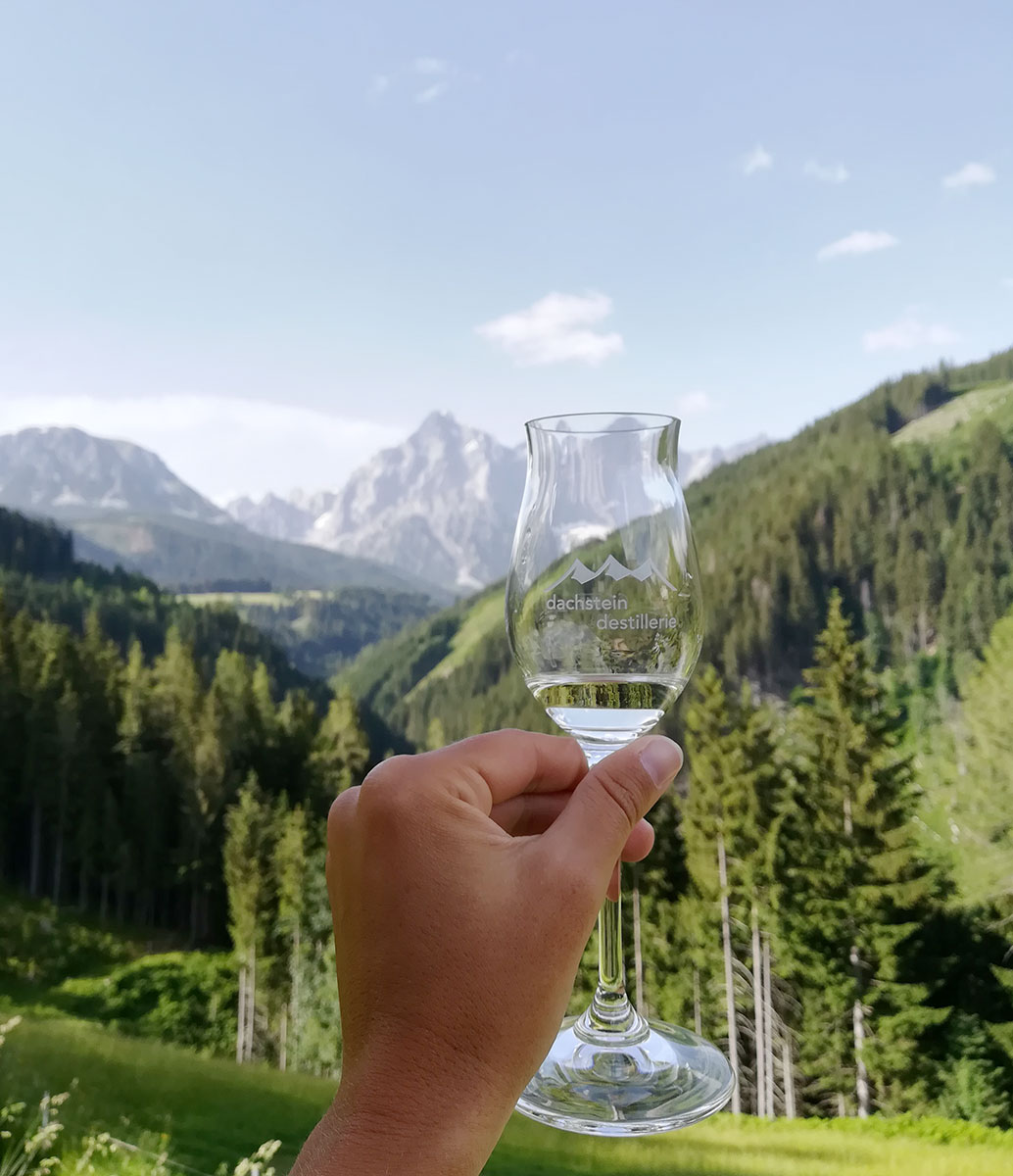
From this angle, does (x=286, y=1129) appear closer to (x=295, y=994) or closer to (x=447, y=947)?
(x=295, y=994)

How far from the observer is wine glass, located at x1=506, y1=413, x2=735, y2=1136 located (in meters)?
0.68

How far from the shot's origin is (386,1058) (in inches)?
19.0

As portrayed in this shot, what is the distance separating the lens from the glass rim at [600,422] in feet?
2.36

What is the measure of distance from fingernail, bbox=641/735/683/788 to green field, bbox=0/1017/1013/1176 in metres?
1.97

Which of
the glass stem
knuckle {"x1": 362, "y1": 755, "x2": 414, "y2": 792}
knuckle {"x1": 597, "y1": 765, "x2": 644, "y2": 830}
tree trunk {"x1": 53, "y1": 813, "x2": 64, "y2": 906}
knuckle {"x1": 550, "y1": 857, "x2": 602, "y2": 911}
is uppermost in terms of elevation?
knuckle {"x1": 362, "y1": 755, "x2": 414, "y2": 792}

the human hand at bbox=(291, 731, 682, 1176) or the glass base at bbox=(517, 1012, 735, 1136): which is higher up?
the human hand at bbox=(291, 731, 682, 1176)

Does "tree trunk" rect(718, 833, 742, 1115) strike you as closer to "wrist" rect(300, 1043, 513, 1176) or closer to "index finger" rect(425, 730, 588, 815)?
"index finger" rect(425, 730, 588, 815)

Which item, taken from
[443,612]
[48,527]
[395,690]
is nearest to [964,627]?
[395,690]

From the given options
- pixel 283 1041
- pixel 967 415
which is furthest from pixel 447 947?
pixel 967 415

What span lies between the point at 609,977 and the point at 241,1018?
5031mm

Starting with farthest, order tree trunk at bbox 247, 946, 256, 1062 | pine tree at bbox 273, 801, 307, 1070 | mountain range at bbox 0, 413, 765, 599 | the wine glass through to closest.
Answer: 1. mountain range at bbox 0, 413, 765, 599
2. pine tree at bbox 273, 801, 307, 1070
3. tree trunk at bbox 247, 946, 256, 1062
4. the wine glass

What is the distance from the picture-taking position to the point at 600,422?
72cm

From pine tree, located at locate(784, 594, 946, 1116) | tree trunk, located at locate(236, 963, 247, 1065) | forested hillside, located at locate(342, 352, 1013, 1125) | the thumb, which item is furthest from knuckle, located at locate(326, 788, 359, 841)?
tree trunk, located at locate(236, 963, 247, 1065)

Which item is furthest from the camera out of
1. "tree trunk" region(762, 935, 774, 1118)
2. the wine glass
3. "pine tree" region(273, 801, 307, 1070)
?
"pine tree" region(273, 801, 307, 1070)
